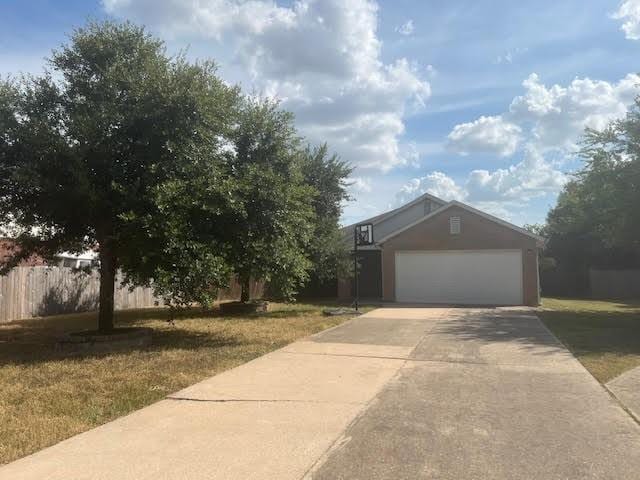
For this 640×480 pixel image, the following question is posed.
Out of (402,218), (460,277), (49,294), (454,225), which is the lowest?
(49,294)

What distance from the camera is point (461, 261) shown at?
24.2 m

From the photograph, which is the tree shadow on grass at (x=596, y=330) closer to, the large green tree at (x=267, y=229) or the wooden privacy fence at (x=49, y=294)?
the large green tree at (x=267, y=229)

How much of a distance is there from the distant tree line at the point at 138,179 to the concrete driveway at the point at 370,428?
261 centimetres

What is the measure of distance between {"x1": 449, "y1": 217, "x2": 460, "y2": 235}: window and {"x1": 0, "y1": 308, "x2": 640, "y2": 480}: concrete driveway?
48.4 feet

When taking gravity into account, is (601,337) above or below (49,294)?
below

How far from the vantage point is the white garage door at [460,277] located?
23.4 meters

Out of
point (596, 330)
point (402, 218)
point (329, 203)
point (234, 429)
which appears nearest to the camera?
point (234, 429)

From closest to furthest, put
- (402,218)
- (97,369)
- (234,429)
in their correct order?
(234,429), (97,369), (402,218)

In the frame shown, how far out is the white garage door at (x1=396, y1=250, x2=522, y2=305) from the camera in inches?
921

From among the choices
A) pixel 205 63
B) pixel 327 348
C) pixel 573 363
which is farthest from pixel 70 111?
pixel 573 363

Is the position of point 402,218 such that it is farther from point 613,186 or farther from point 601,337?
point 601,337

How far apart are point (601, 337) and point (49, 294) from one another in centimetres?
1558

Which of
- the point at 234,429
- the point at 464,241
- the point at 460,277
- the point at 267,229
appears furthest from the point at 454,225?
the point at 234,429

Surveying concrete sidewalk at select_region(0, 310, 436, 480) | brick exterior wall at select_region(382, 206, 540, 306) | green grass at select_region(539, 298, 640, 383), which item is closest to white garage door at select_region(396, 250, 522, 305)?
brick exterior wall at select_region(382, 206, 540, 306)
